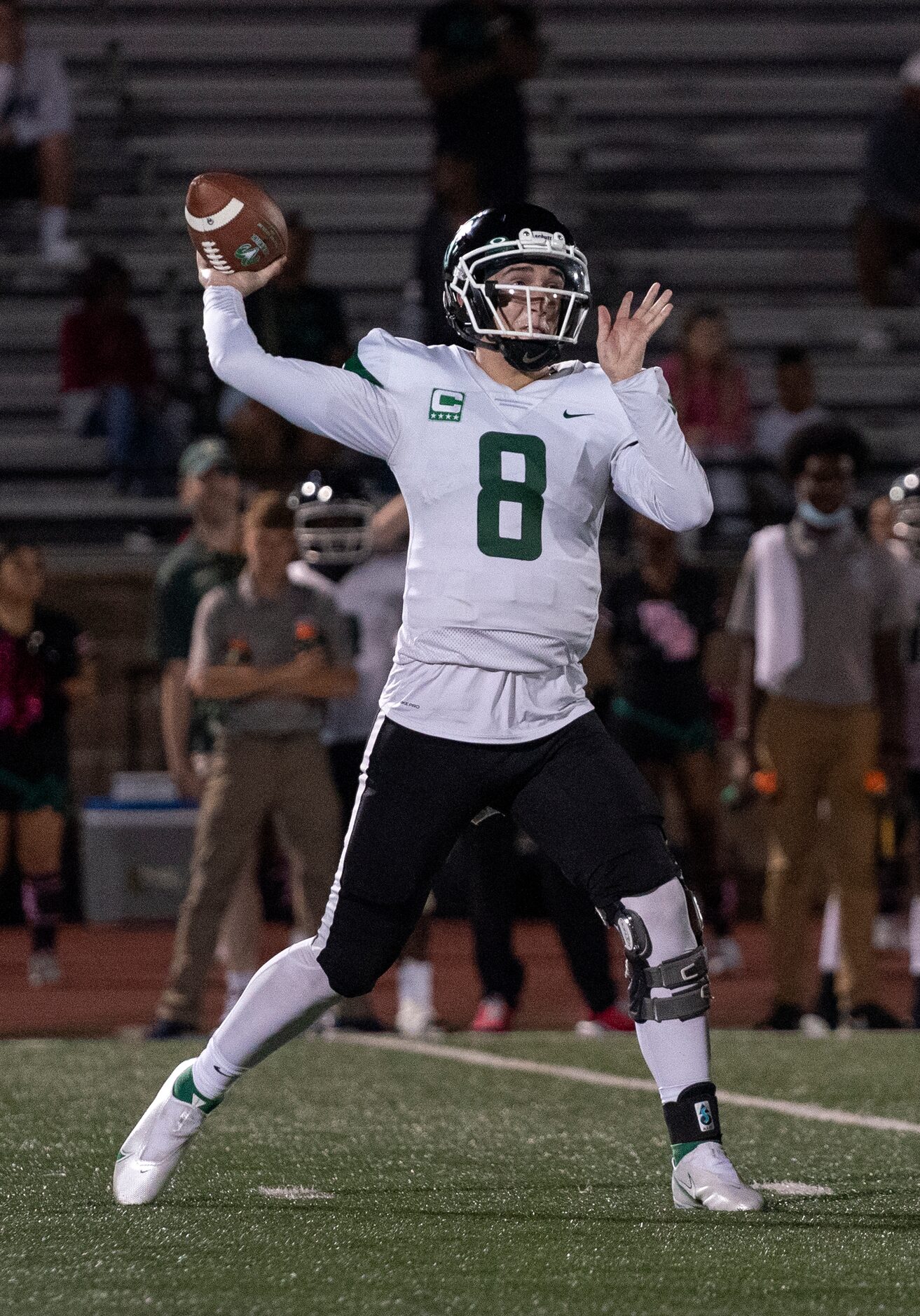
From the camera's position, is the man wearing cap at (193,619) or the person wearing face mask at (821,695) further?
the man wearing cap at (193,619)

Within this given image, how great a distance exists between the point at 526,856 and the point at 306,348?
126 inches

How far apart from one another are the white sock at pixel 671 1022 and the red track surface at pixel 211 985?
3.55 m

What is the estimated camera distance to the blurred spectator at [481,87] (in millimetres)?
12188

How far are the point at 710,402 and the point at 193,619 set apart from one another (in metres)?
4.82

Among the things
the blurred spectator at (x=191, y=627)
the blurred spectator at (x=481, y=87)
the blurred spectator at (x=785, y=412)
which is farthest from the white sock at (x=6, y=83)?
the blurred spectator at (x=191, y=627)

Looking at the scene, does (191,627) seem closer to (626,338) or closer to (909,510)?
(909,510)

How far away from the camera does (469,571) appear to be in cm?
393

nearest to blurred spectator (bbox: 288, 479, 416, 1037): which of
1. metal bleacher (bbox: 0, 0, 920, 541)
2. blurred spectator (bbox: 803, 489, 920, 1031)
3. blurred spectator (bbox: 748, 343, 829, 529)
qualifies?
blurred spectator (bbox: 803, 489, 920, 1031)

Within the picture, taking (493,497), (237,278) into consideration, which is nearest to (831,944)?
(493,497)

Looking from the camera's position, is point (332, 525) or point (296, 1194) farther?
point (332, 525)

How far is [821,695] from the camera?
7059 millimetres

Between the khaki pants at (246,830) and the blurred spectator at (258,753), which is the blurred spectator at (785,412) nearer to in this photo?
the blurred spectator at (258,753)

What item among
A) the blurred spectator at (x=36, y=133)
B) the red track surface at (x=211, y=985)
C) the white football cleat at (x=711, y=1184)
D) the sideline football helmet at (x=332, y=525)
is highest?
the blurred spectator at (x=36, y=133)

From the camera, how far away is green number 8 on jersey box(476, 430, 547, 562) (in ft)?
12.9
